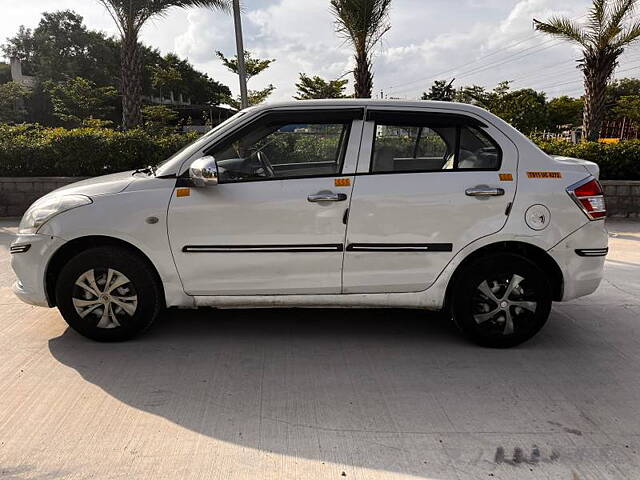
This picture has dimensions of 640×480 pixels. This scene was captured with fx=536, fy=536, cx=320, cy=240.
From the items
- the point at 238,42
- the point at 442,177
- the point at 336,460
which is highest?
the point at 238,42

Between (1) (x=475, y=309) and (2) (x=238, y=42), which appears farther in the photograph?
(2) (x=238, y=42)

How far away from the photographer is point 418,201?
12.6 ft

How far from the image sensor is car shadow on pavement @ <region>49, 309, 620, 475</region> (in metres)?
2.97

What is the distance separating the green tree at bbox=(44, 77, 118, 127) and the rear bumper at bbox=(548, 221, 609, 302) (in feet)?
99.7

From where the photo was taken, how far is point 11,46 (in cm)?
6125

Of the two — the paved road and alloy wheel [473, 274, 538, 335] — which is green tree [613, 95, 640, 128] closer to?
the paved road

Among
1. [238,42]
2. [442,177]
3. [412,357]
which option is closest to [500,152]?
[442,177]

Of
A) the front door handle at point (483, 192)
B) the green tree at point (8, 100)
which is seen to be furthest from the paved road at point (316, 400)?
the green tree at point (8, 100)

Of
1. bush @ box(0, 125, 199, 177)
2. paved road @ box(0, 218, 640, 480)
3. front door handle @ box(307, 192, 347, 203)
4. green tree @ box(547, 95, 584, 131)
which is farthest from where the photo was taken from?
green tree @ box(547, 95, 584, 131)

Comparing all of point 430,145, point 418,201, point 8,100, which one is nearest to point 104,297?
point 418,201

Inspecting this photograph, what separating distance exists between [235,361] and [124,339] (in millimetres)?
915

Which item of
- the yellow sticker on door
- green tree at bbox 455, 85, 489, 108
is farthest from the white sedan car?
green tree at bbox 455, 85, 489, 108

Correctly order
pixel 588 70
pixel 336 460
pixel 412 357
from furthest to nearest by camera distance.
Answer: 1. pixel 588 70
2. pixel 412 357
3. pixel 336 460

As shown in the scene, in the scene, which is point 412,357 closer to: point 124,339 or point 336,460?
point 336,460
